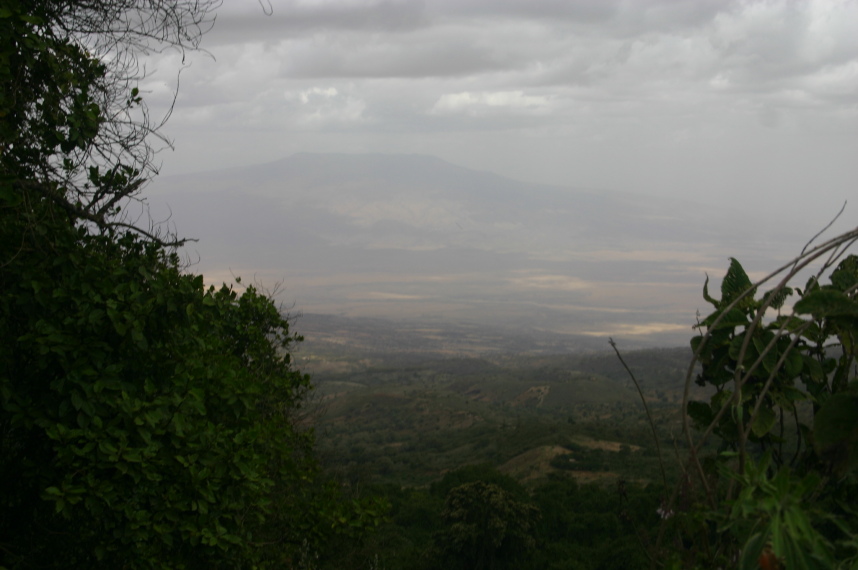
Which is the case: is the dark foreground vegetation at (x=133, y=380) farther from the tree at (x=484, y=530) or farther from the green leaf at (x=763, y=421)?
the tree at (x=484, y=530)

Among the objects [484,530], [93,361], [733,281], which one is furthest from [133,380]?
[484,530]

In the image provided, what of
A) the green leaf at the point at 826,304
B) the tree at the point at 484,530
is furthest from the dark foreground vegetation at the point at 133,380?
the tree at the point at 484,530

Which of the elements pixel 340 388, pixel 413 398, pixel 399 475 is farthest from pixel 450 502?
pixel 340 388

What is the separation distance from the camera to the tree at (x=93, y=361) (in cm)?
438

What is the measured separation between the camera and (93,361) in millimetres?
4438

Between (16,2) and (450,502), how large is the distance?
1867 cm

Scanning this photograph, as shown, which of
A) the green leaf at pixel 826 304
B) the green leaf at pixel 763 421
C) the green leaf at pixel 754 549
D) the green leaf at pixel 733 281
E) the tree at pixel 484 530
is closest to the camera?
the green leaf at pixel 754 549

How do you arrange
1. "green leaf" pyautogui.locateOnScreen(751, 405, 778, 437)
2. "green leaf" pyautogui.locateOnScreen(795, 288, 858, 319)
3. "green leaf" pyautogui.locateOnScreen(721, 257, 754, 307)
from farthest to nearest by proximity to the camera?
"green leaf" pyautogui.locateOnScreen(721, 257, 754, 307) → "green leaf" pyautogui.locateOnScreen(751, 405, 778, 437) → "green leaf" pyautogui.locateOnScreen(795, 288, 858, 319)

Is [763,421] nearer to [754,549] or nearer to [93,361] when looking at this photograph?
[754,549]

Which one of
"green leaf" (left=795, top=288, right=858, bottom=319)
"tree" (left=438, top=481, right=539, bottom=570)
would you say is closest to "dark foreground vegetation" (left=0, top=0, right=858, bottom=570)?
"green leaf" (left=795, top=288, right=858, bottom=319)

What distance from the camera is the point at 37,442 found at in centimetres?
489

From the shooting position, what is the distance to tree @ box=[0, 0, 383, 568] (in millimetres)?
4375

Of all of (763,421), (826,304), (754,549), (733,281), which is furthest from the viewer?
(733,281)

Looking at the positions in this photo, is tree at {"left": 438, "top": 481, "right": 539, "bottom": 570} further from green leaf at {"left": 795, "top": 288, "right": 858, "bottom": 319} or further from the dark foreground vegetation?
green leaf at {"left": 795, "top": 288, "right": 858, "bottom": 319}
